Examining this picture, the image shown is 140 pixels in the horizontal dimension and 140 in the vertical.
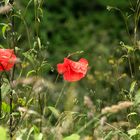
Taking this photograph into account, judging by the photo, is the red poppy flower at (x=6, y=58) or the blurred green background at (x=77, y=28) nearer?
the red poppy flower at (x=6, y=58)

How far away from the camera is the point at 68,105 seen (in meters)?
3.58

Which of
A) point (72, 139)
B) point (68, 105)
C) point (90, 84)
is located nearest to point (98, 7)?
point (90, 84)

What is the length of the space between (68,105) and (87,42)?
173 inches

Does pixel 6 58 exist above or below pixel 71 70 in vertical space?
above

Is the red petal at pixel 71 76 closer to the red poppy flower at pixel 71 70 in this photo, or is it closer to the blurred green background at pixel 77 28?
the red poppy flower at pixel 71 70

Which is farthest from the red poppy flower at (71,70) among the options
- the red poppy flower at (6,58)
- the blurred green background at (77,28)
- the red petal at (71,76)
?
the blurred green background at (77,28)

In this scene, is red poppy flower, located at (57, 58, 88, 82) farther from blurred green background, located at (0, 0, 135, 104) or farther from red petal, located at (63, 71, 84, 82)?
blurred green background, located at (0, 0, 135, 104)

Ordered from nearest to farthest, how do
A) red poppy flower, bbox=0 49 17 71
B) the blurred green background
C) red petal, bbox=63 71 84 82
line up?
red poppy flower, bbox=0 49 17 71
red petal, bbox=63 71 84 82
the blurred green background

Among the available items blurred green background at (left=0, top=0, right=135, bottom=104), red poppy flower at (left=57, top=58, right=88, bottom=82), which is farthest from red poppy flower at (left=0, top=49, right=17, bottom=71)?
blurred green background at (left=0, top=0, right=135, bottom=104)

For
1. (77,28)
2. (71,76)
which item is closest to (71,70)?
(71,76)

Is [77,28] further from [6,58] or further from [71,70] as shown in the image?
[6,58]

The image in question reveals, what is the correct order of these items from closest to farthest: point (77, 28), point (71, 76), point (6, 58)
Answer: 1. point (6, 58)
2. point (71, 76)
3. point (77, 28)

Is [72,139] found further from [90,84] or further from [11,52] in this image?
[90,84]

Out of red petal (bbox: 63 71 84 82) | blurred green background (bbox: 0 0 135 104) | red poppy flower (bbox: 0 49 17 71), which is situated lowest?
blurred green background (bbox: 0 0 135 104)
